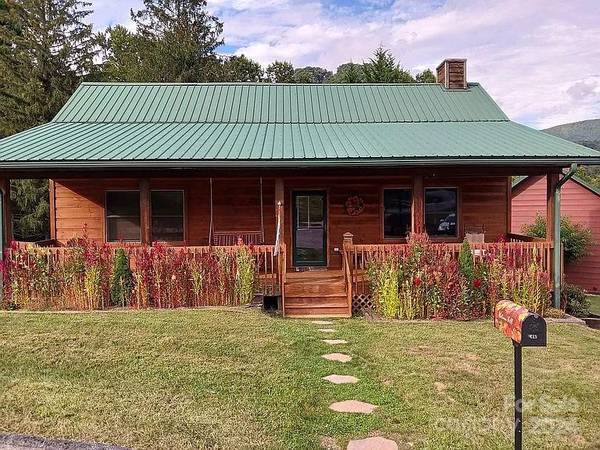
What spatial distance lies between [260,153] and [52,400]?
21.7 feet

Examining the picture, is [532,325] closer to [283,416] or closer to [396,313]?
[283,416]

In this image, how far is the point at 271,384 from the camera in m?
4.94

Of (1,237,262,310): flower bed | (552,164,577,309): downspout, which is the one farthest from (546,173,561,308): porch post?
(1,237,262,310): flower bed

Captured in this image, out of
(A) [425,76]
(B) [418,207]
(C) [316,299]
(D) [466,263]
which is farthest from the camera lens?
(A) [425,76]

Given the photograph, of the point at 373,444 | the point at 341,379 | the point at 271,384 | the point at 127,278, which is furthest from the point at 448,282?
the point at 127,278

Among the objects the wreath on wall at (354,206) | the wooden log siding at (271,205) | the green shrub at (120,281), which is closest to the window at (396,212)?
the wooden log siding at (271,205)

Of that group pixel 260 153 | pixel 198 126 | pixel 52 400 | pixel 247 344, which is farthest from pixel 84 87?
pixel 52 400

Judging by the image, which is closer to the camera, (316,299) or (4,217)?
(316,299)

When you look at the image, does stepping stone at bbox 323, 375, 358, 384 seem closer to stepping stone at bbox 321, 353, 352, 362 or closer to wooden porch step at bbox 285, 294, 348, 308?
stepping stone at bbox 321, 353, 352, 362

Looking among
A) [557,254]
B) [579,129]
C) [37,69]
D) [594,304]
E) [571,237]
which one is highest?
[579,129]

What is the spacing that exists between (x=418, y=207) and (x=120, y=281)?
5866 millimetres

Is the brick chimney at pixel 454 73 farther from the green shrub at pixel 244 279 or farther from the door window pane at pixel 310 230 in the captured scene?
the green shrub at pixel 244 279

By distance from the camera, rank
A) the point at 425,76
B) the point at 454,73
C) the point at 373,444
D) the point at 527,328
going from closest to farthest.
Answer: the point at 527,328 → the point at 373,444 → the point at 454,73 → the point at 425,76

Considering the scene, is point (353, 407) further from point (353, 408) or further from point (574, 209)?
point (574, 209)
